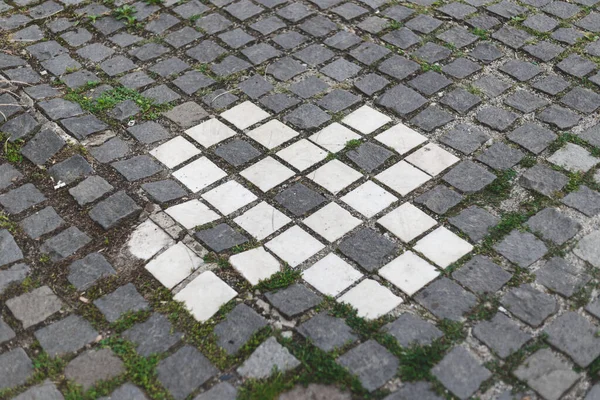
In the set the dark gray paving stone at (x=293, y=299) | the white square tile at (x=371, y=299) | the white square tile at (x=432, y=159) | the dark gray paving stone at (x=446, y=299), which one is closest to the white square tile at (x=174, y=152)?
the dark gray paving stone at (x=293, y=299)

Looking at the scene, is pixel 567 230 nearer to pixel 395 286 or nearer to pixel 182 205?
pixel 395 286

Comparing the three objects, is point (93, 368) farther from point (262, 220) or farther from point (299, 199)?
point (299, 199)

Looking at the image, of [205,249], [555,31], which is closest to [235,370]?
[205,249]

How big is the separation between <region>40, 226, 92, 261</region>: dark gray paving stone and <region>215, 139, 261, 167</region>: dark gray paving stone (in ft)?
3.15

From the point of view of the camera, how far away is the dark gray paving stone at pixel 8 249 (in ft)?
12.1

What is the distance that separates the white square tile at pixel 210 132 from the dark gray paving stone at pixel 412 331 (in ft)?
5.66

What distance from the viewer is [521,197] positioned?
3963 millimetres

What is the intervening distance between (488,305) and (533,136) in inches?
55.6

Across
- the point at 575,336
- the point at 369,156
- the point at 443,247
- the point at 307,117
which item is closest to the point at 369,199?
the point at 369,156

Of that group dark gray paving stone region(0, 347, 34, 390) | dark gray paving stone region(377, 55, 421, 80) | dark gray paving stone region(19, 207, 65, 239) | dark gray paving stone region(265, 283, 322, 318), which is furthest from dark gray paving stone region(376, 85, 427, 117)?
dark gray paving stone region(0, 347, 34, 390)

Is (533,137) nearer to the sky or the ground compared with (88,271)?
nearer to the sky

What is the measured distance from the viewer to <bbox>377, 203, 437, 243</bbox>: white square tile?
376 cm

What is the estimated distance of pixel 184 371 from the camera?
315cm

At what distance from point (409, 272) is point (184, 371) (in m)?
1.21
